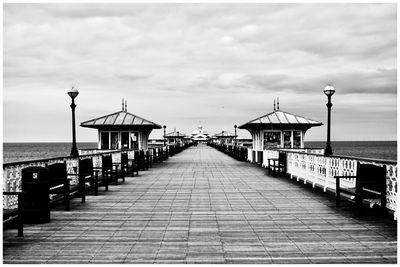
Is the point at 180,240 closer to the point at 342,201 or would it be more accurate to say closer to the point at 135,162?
the point at 342,201

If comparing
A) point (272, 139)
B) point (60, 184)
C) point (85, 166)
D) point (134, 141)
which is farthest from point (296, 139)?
point (60, 184)

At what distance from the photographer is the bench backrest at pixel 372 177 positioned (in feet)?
25.1

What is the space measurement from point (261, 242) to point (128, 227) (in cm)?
218

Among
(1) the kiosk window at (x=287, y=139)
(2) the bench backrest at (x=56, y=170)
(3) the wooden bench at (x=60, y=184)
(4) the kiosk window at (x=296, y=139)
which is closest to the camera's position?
(3) the wooden bench at (x=60, y=184)

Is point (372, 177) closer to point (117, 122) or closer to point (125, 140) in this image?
point (117, 122)

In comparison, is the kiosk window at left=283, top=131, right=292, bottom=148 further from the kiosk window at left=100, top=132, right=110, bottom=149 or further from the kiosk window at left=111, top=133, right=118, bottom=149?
the kiosk window at left=100, top=132, right=110, bottom=149

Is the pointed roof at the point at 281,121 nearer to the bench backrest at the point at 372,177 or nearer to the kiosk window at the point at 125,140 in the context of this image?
the kiosk window at the point at 125,140

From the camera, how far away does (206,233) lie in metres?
6.49

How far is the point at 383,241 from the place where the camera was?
594 centimetres

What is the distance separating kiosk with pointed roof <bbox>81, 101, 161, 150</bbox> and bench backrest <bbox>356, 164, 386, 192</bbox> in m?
18.6

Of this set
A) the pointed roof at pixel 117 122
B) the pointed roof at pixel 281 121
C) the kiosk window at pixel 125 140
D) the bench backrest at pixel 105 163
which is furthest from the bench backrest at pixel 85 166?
the kiosk window at pixel 125 140

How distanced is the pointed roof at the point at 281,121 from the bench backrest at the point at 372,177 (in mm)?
15626

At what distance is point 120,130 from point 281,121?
9248mm

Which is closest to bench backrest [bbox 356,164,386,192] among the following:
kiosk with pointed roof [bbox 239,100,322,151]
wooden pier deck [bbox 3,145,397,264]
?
wooden pier deck [bbox 3,145,397,264]
